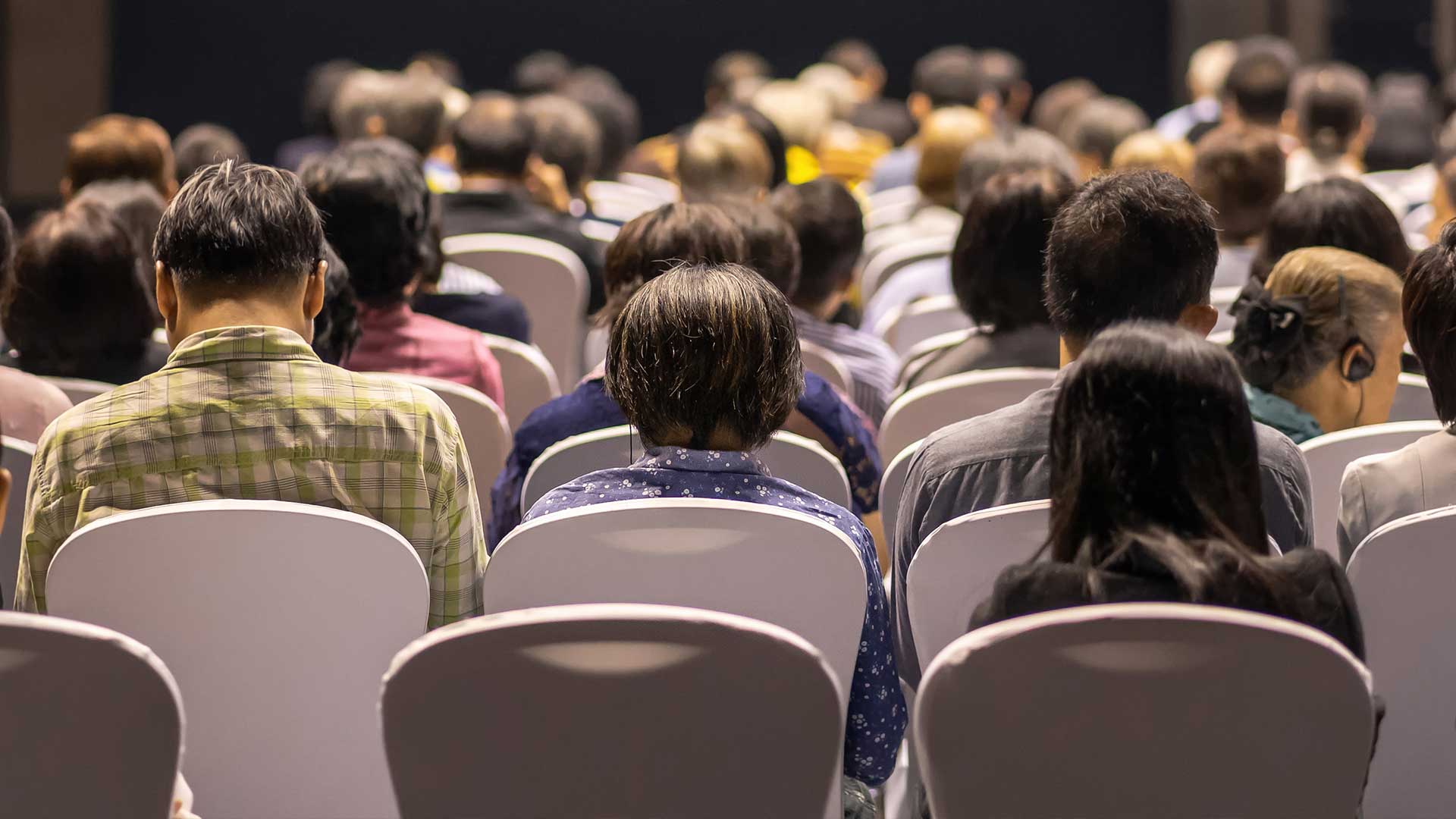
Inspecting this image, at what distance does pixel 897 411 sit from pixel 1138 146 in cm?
311

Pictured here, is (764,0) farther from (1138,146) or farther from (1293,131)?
(1138,146)

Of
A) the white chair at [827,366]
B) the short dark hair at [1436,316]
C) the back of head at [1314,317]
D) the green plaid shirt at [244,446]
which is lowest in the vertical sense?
the white chair at [827,366]

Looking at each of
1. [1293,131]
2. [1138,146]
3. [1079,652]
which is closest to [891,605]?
[1079,652]

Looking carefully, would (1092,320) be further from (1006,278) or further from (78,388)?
(78,388)

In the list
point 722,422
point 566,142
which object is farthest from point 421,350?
point 566,142

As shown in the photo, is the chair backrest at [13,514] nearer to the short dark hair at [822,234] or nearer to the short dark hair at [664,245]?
the short dark hair at [664,245]

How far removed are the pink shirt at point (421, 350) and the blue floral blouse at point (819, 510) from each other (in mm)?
1308

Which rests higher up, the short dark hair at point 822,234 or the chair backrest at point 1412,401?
the chair backrest at point 1412,401

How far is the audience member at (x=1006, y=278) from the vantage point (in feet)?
11.6

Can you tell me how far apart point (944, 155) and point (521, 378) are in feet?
9.80

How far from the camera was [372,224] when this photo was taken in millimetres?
3631

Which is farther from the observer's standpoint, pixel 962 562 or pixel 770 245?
pixel 770 245

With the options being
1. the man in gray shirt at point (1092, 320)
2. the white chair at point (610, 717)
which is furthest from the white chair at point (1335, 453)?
the white chair at point (610, 717)

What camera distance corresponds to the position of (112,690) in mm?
1665
